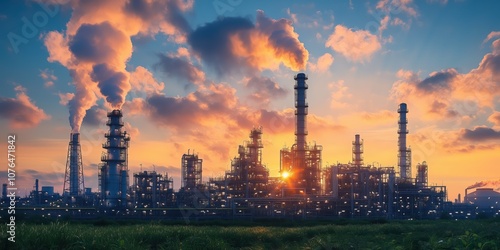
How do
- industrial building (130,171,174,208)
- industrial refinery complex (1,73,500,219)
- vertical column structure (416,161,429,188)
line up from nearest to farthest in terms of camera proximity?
industrial refinery complex (1,73,500,219) → industrial building (130,171,174,208) → vertical column structure (416,161,429,188)

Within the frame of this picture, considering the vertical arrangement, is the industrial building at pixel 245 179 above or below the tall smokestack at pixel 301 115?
below

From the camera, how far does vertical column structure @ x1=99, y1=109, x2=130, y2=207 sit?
79.1 metres

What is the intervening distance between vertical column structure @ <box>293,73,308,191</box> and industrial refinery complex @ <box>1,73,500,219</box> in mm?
173

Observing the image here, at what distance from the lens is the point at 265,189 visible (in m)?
86.9

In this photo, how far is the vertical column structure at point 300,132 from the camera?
81.9 m

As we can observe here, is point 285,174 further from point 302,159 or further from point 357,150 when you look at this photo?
point 357,150

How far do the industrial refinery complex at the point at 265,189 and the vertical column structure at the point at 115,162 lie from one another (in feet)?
0.54

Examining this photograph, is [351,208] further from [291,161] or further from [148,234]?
[148,234]

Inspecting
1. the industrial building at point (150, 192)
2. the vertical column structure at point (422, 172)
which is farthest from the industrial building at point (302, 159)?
the vertical column structure at point (422, 172)

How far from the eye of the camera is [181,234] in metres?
25.5

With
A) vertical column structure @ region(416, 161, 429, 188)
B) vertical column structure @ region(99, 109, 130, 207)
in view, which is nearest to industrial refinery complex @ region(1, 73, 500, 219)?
vertical column structure @ region(99, 109, 130, 207)

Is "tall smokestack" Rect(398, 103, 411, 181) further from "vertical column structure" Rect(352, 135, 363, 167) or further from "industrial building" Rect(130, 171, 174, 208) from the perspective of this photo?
"industrial building" Rect(130, 171, 174, 208)

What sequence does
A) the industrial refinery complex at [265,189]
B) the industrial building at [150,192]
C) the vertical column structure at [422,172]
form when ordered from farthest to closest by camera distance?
the vertical column structure at [422,172] → the industrial building at [150,192] → the industrial refinery complex at [265,189]

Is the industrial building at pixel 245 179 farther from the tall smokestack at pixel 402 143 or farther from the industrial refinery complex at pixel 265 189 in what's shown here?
the tall smokestack at pixel 402 143
